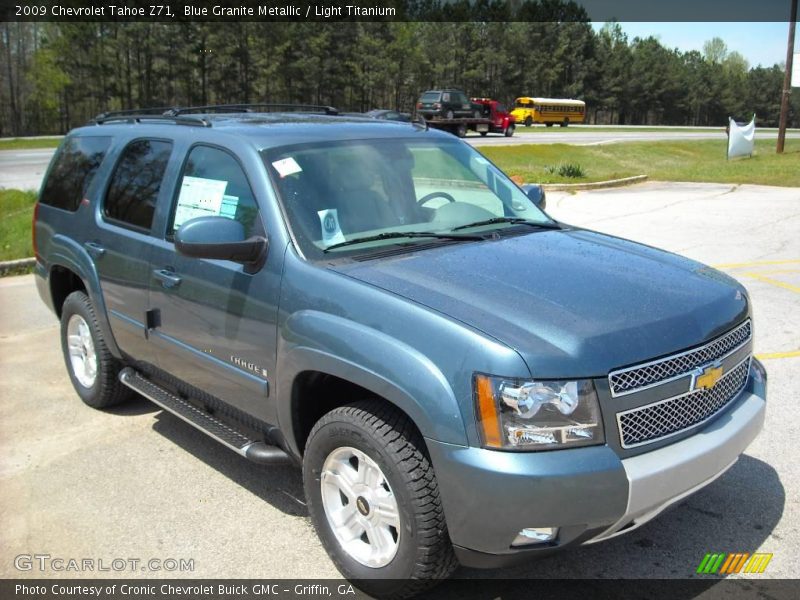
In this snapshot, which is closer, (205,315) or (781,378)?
(205,315)

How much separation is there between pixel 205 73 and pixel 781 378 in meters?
66.9

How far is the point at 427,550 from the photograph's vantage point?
2.87 metres

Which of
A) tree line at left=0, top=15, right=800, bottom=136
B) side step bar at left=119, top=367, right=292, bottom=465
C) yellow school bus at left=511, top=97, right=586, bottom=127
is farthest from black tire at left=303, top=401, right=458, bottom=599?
tree line at left=0, top=15, right=800, bottom=136

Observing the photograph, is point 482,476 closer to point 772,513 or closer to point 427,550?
point 427,550

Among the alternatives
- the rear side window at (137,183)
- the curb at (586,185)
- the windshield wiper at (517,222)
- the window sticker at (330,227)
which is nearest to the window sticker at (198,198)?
the rear side window at (137,183)

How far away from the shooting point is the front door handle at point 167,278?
13.3 ft

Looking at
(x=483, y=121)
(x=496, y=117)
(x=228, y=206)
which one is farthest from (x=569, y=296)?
(x=496, y=117)

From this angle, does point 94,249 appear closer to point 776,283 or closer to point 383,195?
point 383,195

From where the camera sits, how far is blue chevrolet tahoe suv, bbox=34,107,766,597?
2709mm

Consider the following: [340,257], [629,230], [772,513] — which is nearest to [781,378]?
[772,513]

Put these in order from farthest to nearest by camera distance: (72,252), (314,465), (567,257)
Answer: (72,252), (567,257), (314,465)

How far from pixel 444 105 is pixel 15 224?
30.2 m

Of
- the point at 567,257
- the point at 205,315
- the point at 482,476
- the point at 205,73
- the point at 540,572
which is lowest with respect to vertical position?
the point at 540,572

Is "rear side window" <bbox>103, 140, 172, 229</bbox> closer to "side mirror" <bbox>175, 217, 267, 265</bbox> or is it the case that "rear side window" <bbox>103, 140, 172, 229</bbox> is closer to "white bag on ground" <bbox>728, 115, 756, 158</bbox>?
"side mirror" <bbox>175, 217, 267, 265</bbox>
